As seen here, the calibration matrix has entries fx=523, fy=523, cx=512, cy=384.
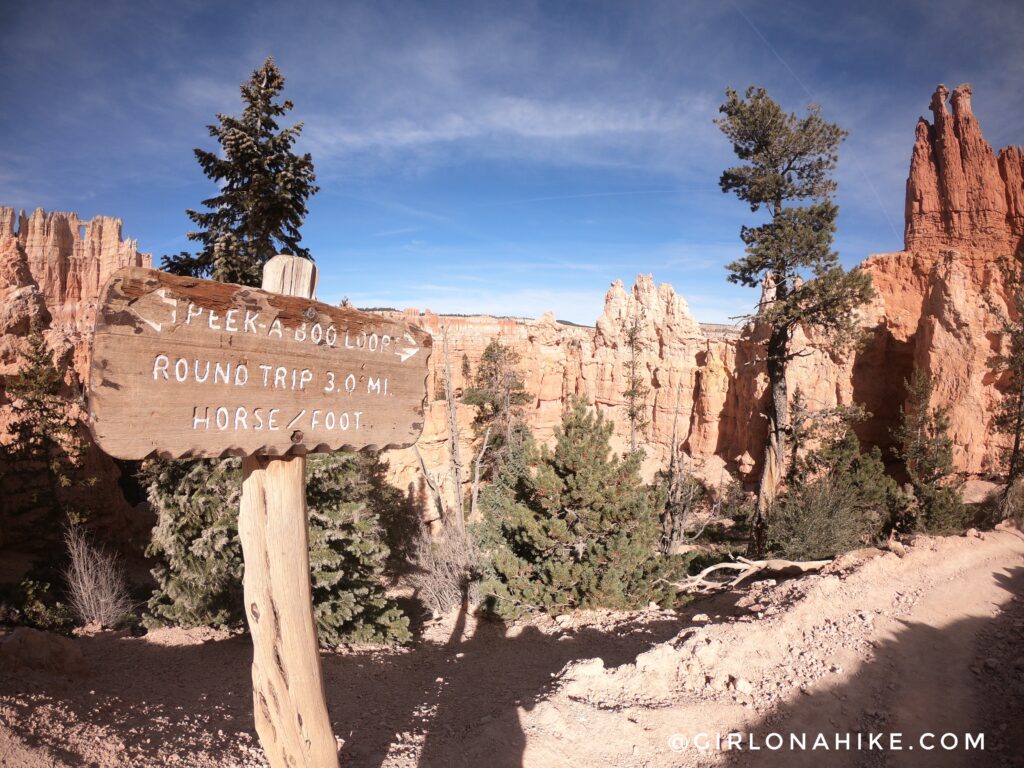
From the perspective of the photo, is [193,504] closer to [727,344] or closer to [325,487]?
[325,487]

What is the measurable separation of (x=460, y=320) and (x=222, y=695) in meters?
70.6

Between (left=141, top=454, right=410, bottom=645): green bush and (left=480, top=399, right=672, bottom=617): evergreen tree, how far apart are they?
2092 millimetres

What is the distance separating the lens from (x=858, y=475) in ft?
47.2

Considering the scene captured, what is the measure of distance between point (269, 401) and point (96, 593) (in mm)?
12907

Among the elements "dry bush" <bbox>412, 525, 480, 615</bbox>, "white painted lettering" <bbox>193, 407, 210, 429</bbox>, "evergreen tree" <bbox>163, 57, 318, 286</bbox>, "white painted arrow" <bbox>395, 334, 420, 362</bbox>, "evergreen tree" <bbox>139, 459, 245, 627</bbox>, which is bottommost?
"dry bush" <bbox>412, 525, 480, 615</bbox>


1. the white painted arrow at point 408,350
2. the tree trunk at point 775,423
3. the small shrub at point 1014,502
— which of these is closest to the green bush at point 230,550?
the white painted arrow at point 408,350

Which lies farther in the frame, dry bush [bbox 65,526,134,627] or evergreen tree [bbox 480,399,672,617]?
dry bush [bbox 65,526,134,627]

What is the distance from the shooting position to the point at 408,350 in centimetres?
246

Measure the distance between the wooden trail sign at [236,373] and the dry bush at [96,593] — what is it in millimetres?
11544

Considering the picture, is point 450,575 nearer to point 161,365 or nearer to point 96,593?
point 96,593

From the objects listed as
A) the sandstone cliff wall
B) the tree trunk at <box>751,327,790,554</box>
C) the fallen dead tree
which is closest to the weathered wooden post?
the fallen dead tree

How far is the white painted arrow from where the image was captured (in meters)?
2.42

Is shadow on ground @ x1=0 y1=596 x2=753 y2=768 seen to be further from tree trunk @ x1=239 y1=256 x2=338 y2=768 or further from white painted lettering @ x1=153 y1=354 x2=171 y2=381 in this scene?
white painted lettering @ x1=153 y1=354 x2=171 y2=381

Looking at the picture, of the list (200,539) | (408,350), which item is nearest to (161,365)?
(408,350)
